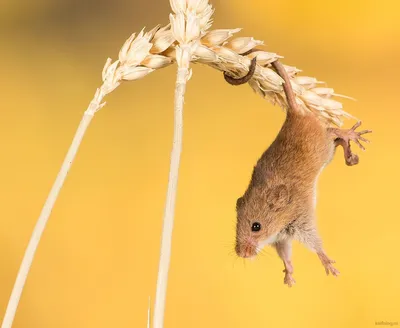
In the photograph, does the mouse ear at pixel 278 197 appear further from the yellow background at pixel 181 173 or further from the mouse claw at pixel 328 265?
the yellow background at pixel 181 173

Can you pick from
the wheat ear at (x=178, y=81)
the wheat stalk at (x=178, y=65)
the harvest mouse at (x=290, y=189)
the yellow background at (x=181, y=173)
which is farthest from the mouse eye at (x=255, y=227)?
the yellow background at (x=181, y=173)

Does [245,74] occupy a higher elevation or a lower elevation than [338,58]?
lower

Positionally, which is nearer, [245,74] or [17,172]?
[245,74]

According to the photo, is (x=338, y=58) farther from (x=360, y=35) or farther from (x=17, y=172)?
(x=17, y=172)

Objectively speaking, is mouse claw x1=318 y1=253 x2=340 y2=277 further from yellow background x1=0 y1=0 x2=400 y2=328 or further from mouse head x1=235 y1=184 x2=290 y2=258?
yellow background x1=0 y1=0 x2=400 y2=328

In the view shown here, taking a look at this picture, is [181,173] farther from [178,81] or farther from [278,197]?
[178,81]

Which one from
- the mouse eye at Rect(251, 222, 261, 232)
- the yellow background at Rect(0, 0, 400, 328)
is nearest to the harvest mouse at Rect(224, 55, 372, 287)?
the mouse eye at Rect(251, 222, 261, 232)

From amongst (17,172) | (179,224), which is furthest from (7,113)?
(179,224)
